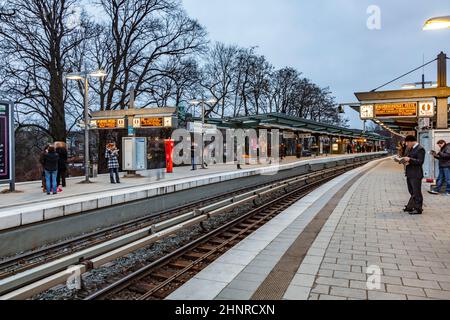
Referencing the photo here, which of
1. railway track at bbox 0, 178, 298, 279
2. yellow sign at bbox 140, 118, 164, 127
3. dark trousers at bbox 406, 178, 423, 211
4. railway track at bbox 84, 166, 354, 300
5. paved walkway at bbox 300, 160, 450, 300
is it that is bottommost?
railway track at bbox 0, 178, 298, 279

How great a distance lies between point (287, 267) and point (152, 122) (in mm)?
12532

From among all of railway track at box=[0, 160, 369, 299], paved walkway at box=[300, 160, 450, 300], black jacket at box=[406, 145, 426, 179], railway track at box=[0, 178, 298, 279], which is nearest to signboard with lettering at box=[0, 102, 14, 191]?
railway track at box=[0, 178, 298, 279]

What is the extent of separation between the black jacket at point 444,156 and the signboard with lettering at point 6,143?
12317mm

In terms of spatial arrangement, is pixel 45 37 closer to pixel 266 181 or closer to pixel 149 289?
pixel 266 181

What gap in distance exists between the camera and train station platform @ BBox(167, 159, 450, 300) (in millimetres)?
3580

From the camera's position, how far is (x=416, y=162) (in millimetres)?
7367

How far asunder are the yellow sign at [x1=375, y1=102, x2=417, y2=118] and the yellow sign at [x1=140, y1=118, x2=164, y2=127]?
9.01m

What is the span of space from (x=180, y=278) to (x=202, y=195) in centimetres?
932

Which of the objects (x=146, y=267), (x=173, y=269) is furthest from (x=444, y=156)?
(x=146, y=267)

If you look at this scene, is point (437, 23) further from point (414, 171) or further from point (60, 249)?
point (60, 249)

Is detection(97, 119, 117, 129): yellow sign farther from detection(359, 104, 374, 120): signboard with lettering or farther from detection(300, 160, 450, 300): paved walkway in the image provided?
detection(300, 160, 450, 300): paved walkway

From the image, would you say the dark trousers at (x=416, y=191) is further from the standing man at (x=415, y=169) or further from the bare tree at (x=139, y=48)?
the bare tree at (x=139, y=48)
